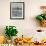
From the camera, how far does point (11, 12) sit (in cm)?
367

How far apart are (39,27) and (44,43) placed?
0.37m

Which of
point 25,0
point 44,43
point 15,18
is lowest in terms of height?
point 44,43

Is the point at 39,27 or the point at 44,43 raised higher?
the point at 39,27

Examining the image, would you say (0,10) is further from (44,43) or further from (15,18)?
(44,43)

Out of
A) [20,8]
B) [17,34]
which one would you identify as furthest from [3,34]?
[20,8]

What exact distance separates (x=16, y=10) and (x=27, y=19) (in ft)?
0.93

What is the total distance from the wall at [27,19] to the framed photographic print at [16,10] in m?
0.08

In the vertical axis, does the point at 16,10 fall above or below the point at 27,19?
above

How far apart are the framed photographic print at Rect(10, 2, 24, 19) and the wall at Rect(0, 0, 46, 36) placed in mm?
80

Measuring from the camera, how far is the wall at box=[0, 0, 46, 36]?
3678 mm

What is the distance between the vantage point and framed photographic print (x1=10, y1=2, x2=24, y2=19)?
12.0 ft

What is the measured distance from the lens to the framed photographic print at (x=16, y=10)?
366cm

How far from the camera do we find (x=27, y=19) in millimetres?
3689

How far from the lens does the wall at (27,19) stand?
12.1ft
